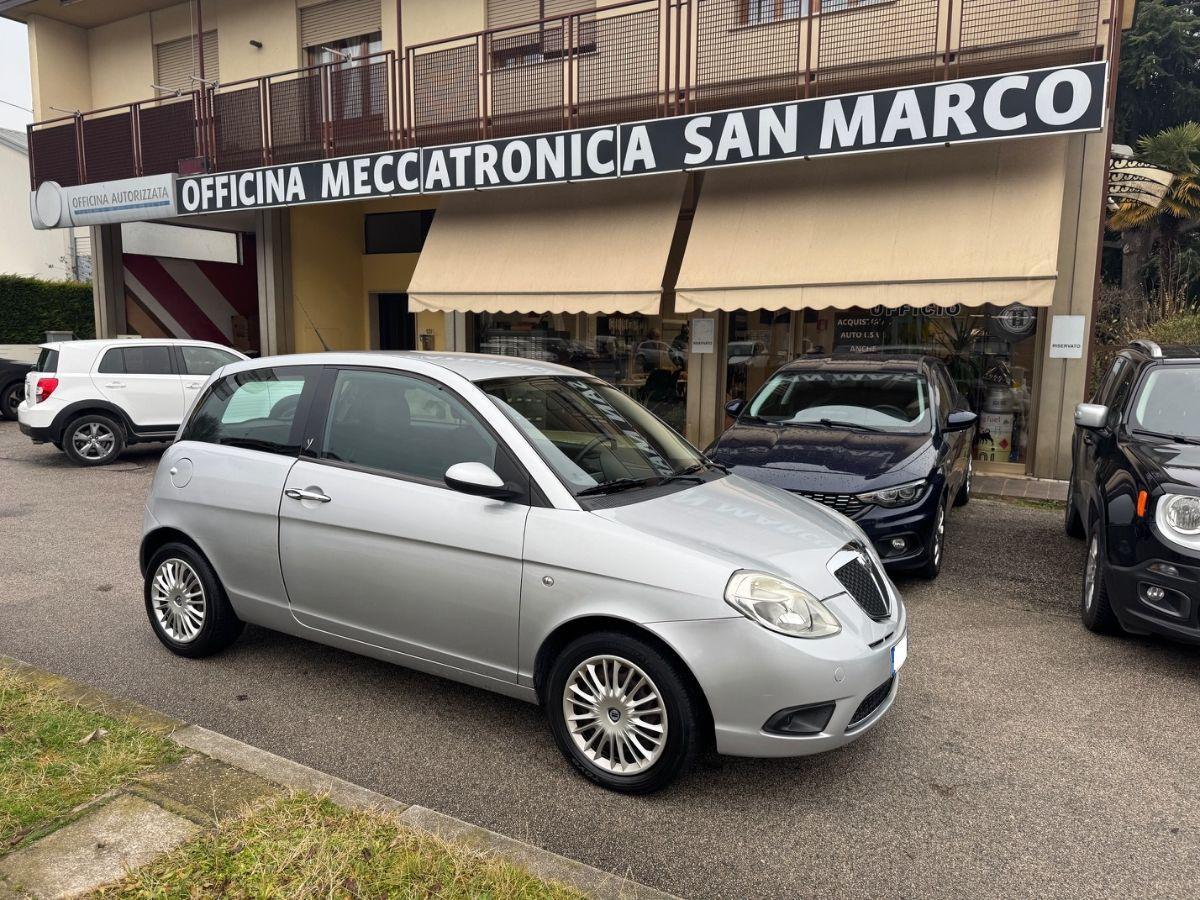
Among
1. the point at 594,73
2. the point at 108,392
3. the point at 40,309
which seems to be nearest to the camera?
the point at 108,392

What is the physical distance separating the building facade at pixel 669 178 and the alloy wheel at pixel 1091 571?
139 inches

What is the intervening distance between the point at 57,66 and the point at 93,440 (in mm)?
10555

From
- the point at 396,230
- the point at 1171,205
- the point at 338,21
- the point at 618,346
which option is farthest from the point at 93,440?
the point at 1171,205

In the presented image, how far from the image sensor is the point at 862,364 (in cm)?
763

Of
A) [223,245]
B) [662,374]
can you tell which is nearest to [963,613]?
[662,374]

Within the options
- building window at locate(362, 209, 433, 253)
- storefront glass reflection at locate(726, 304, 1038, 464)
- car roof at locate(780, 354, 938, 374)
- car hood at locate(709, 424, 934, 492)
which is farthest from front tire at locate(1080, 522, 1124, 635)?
building window at locate(362, 209, 433, 253)

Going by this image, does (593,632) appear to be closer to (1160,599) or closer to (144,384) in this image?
(1160,599)

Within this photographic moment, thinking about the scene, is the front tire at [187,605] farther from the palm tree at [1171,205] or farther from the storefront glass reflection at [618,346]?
the palm tree at [1171,205]

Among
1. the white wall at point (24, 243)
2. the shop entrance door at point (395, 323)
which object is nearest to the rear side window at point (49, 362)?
the shop entrance door at point (395, 323)

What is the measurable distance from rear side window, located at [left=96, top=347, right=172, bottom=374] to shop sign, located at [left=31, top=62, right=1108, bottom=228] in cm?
297

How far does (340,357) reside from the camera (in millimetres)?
4309

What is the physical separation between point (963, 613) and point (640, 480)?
9.62 ft

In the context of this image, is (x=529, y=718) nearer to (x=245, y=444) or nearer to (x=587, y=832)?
(x=587, y=832)

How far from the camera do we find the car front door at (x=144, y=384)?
1089 centimetres
